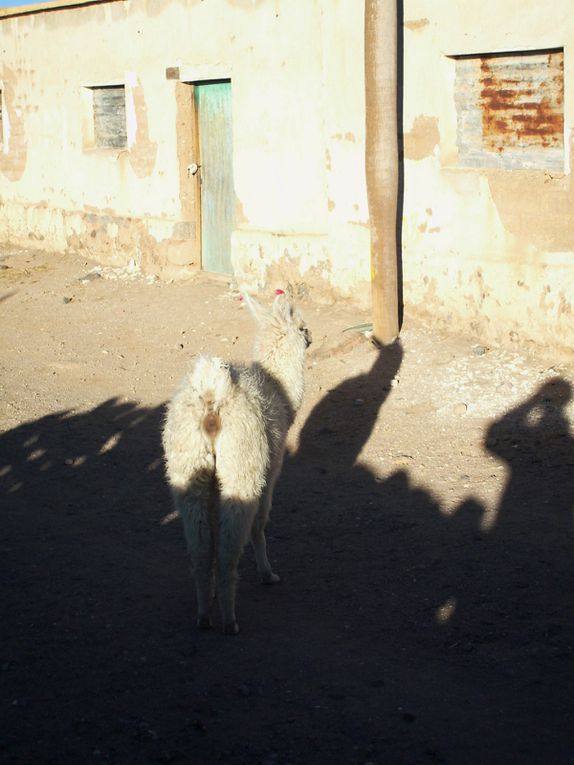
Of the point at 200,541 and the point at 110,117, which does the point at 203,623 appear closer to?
the point at 200,541

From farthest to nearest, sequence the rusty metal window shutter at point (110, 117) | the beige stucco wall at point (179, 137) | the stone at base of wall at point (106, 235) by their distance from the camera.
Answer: the rusty metal window shutter at point (110, 117), the stone at base of wall at point (106, 235), the beige stucco wall at point (179, 137)

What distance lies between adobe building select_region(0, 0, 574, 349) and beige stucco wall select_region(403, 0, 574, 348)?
0.7 inches

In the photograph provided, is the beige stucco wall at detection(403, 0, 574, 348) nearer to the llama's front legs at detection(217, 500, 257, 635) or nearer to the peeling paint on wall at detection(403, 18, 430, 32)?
the peeling paint on wall at detection(403, 18, 430, 32)

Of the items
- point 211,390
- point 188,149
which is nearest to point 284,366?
point 211,390

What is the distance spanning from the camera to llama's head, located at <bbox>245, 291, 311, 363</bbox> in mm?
5719

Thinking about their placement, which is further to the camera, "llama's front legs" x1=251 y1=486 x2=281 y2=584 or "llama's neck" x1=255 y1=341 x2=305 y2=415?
"llama's neck" x1=255 y1=341 x2=305 y2=415

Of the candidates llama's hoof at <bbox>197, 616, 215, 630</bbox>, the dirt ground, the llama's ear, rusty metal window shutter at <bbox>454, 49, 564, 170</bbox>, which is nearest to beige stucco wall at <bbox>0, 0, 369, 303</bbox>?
rusty metal window shutter at <bbox>454, 49, 564, 170</bbox>

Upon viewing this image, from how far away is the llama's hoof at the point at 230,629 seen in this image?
4.77 metres

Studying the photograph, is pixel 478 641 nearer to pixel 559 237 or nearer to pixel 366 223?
pixel 559 237

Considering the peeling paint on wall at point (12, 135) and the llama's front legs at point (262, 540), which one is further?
the peeling paint on wall at point (12, 135)

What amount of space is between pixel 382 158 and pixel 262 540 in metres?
4.95

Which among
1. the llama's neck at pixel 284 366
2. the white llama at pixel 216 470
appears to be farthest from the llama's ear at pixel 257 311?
the white llama at pixel 216 470

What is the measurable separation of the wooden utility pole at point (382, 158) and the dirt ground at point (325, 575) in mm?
434

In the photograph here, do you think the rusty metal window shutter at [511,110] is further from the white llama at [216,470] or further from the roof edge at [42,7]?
the roof edge at [42,7]
